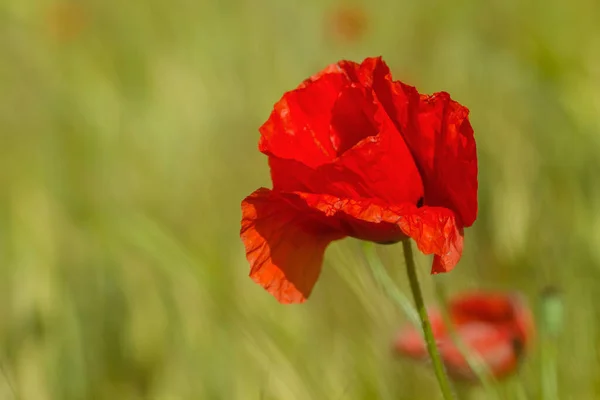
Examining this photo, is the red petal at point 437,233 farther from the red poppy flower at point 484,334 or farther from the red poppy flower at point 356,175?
the red poppy flower at point 484,334

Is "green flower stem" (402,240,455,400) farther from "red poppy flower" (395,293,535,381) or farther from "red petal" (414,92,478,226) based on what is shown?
"red poppy flower" (395,293,535,381)

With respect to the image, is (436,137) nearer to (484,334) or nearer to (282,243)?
(282,243)

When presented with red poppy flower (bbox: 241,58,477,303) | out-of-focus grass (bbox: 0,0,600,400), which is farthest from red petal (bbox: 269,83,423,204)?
out-of-focus grass (bbox: 0,0,600,400)

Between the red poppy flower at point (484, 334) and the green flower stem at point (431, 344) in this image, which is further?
the red poppy flower at point (484, 334)

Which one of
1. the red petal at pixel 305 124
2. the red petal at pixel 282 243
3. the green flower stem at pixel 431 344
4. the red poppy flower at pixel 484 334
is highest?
the red petal at pixel 305 124

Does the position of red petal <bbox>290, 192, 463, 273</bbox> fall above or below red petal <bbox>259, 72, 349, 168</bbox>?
below

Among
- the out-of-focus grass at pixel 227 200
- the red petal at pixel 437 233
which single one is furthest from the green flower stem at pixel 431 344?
the out-of-focus grass at pixel 227 200

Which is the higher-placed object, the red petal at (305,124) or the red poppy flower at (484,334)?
the red petal at (305,124)
